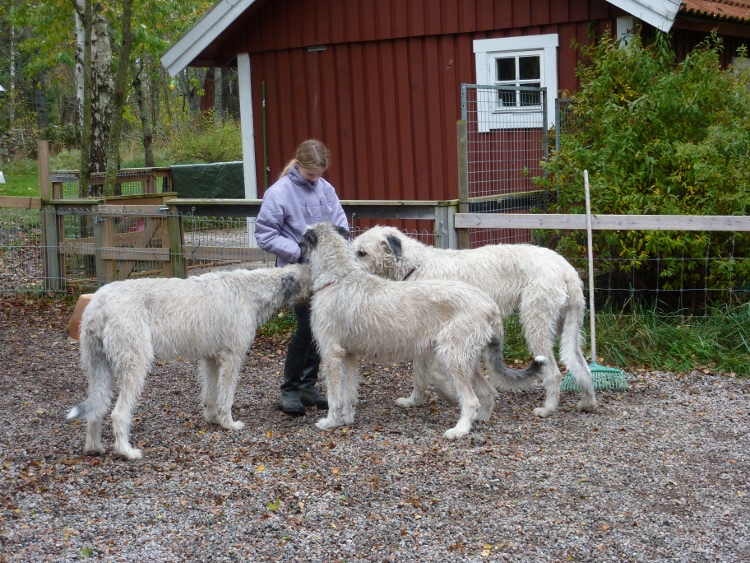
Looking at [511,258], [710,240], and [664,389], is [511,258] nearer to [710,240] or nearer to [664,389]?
[664,389]

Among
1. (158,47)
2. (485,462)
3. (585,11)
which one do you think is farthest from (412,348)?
(158,47)

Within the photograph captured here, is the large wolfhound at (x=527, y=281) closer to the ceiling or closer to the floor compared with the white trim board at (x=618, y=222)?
closer to the floor

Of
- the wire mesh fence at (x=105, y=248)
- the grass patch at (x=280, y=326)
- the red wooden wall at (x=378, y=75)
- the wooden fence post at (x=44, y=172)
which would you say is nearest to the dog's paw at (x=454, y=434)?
the grass patch at (x=280, y=326)

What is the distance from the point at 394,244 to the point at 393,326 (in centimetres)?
81

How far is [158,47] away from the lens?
66.9ft

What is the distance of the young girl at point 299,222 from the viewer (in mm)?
6305

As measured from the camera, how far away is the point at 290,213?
638 cm

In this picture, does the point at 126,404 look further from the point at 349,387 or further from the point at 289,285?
the point at 349,387

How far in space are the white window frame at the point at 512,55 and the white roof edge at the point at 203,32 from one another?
3425mm

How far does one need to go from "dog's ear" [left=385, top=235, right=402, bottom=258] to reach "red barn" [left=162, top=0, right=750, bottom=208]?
3.70m

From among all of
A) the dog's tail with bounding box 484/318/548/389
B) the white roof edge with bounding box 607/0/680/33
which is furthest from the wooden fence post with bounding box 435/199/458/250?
the white roof edge with bounding box 607/0/680/33

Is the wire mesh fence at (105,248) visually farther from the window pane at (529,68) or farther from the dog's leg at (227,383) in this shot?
the window pane at (529,68)

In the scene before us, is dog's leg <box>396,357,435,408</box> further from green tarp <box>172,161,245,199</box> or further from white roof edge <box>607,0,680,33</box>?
green tarp <box>172,161,245,199</box>

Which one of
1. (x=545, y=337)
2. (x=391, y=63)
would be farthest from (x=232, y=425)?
(x=391, y=63)
